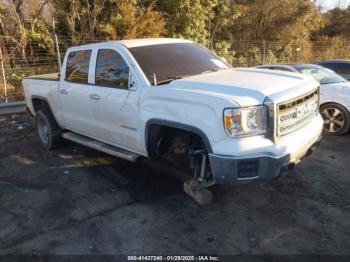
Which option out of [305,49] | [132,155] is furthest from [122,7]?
[305,49]

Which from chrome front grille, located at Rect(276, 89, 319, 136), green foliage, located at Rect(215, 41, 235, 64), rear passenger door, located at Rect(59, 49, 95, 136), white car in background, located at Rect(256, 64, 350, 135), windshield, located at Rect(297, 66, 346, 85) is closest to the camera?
chrome front grille, located at Rect(276, 89, 319, 136)

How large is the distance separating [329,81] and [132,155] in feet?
15.9

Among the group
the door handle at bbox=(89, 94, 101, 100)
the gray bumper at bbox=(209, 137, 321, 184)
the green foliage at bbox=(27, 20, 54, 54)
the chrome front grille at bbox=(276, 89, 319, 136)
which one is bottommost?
the gray bumper at bbox=(209, 137, 321, 184)

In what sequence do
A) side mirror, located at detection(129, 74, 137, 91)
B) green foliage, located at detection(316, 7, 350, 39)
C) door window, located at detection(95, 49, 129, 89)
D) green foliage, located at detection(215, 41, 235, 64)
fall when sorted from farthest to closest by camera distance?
1. green foliage, located at detection(316, 7, 350, 39)
2. green foliage, located at detection(215, 41, 235, 64)
3. door window, located at detection(95, 49, 129, 89)
4. side mirror, located at detection(129, 74, 137, 91)

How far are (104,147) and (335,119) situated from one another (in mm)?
Answer: 4595

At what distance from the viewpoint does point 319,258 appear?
330cm

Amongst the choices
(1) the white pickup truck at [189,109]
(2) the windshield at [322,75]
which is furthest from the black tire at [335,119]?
(1) the white pickup truck at [189,109]

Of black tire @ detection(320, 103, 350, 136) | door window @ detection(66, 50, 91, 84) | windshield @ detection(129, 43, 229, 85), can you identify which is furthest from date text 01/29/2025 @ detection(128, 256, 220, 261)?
black tire @ detection(320, 103, 350, 136)

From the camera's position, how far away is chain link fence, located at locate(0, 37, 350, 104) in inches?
422

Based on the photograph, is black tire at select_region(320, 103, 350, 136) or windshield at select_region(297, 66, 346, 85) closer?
black tire at select_region(320, 103, 350, 136)

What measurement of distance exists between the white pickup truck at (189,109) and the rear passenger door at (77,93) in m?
0.02

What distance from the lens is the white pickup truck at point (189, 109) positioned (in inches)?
141

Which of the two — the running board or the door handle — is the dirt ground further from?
the door handle

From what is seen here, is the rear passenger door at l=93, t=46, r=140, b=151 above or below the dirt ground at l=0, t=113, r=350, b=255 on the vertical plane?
above
